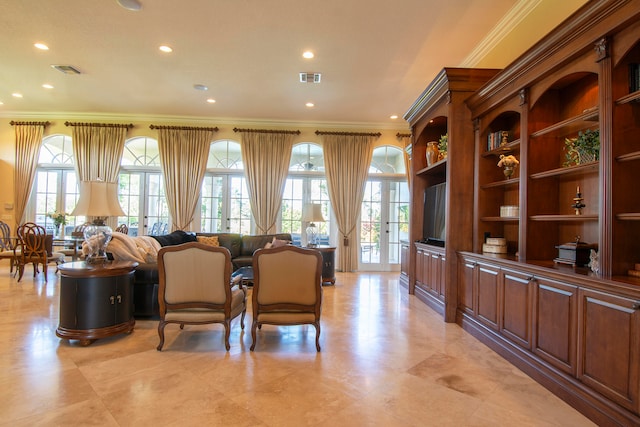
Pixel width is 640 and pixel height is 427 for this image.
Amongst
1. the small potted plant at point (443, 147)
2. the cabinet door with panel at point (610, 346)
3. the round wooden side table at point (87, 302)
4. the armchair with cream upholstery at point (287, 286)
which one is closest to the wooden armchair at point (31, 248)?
the round wooden side table at point (87, 302)

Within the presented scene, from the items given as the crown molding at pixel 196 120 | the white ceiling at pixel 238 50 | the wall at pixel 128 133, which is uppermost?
the white ceiling at pixel 238 50

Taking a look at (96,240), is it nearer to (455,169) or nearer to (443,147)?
(455,169)

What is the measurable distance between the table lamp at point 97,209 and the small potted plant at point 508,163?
4.09 m

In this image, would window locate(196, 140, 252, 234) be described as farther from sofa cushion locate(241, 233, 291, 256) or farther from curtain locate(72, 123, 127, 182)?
curtain locate(72, 123, 127, 182)

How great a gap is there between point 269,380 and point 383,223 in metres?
A: 5.99

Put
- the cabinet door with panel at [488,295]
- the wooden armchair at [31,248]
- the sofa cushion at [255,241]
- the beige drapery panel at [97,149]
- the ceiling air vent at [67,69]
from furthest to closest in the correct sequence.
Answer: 1. the beige drapery panel at [97,149]
2. the sofa cushion at [255,241]
3. the wooden armchair at [31,248]
4. the ceiling air vent at [67,69]
5. the cabinet door with panel at [488,295]

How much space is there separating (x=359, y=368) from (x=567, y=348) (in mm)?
1537

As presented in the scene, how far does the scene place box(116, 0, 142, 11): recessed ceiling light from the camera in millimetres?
3584

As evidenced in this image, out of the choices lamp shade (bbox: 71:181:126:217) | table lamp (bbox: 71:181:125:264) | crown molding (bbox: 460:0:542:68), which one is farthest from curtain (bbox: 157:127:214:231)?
crown molding (bbox: 460:0:542:68)

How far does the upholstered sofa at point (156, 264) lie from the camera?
3967 mm

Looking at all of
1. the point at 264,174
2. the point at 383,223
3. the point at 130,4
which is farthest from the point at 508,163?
the point at 264,174

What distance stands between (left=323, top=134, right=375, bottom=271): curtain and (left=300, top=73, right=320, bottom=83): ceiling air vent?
7.60 ft

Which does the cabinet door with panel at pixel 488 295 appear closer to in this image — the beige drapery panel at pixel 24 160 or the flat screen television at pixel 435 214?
the flat screen television at pixel 435 214

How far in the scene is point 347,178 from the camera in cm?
780
